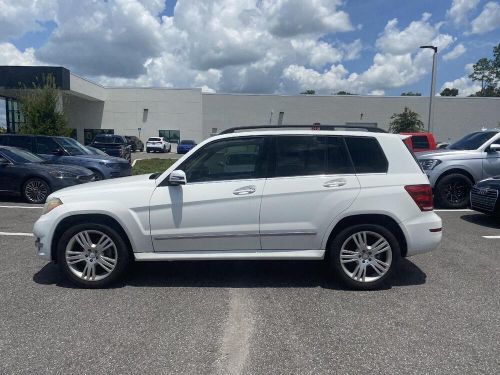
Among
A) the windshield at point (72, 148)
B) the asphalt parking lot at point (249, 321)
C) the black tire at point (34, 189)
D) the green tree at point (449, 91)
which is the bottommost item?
the asphalt parking lot at point (249, 321)

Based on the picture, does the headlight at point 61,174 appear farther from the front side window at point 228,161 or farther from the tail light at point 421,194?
the tail light at point 421,194

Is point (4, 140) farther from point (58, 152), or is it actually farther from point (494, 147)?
point (494, 147)

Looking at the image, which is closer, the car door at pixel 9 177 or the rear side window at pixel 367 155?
the rear side window at pixel 367 155

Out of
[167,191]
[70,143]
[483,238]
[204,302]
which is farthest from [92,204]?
[70,143]

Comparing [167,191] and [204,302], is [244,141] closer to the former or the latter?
[167,191]

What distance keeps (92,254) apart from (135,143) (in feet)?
126

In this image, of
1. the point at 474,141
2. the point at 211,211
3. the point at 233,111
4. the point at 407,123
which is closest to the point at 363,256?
the point at 211,211

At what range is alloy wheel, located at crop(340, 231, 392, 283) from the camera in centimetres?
454

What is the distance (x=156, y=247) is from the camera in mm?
4562

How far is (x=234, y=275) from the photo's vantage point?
200 inches

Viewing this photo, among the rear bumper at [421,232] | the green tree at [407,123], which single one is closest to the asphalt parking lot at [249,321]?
the rear bumper at [421,232]

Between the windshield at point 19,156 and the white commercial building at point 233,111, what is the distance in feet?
110

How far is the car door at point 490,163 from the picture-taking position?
990 centimetres

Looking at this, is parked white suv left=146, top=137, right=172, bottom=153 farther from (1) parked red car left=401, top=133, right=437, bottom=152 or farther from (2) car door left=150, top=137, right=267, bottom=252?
(2) car door left=150, top=137, right=267, bottom=252
